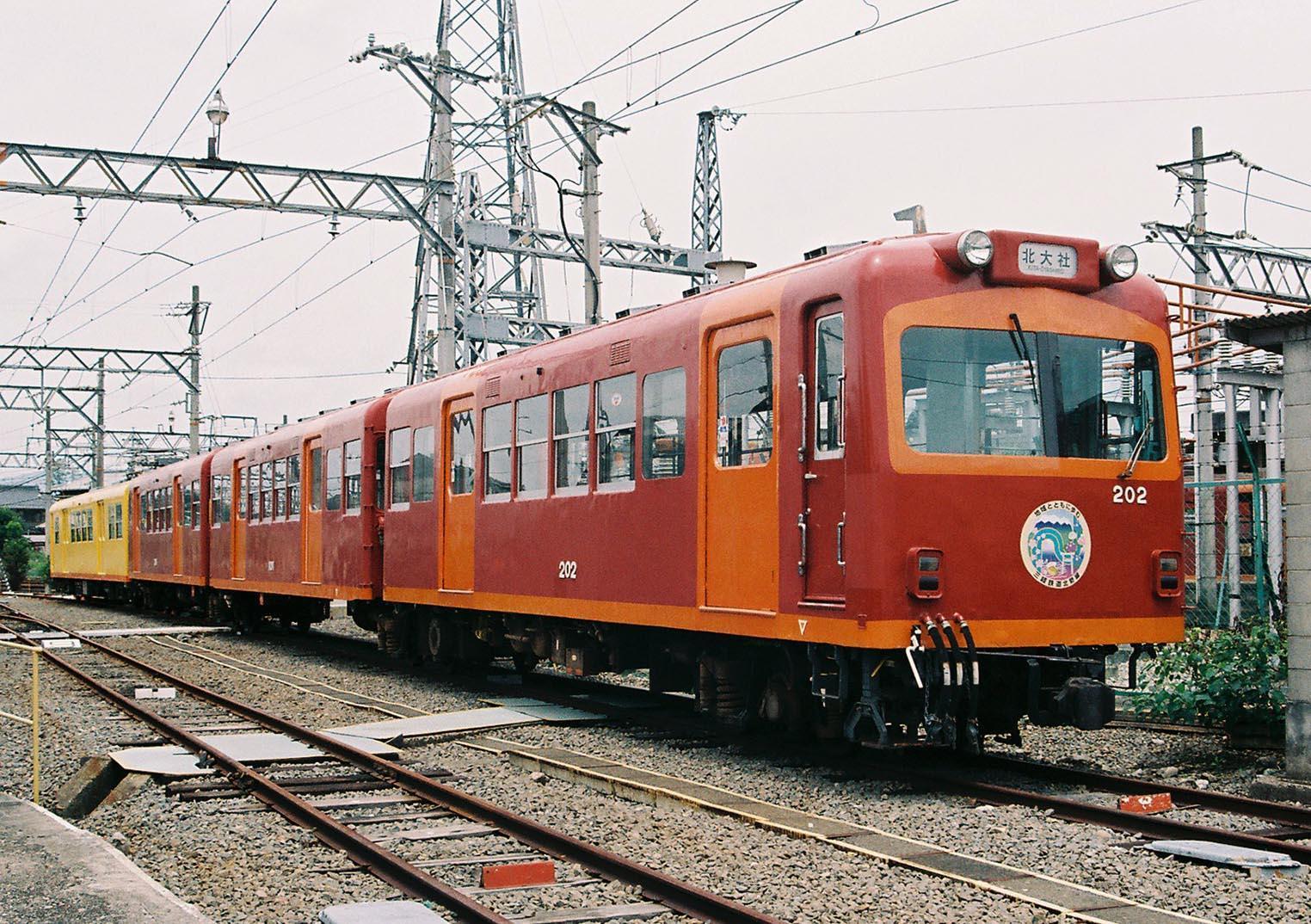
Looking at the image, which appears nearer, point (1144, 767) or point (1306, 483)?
point (1306, 483)

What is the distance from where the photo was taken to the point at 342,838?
769cm

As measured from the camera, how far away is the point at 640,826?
795 cm

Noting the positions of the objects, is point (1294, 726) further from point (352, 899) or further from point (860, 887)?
point (352, 899)

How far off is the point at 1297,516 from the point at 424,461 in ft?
31.9

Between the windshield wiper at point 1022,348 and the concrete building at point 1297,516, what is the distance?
50.6 inches

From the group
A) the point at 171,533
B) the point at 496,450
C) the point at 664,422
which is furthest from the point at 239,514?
the point at 664,422

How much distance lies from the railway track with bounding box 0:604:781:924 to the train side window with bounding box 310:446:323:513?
6.85m

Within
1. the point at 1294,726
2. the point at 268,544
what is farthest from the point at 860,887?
the point at 268,544

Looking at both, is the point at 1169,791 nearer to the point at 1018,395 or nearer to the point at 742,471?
the point at 1018,395

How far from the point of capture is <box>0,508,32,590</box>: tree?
63459 mm

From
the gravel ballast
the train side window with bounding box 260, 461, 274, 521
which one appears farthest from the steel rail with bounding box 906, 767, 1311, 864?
the train side window with bounding box 260, 461, 274, 521

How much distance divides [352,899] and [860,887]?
7.13 ft

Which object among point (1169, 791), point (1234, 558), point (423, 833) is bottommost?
point (423, 833)

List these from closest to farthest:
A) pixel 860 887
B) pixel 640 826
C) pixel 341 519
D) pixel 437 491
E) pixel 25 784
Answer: pixel 860 887 → pixel 640 826 → pixel 25 784 → pixel 437 491 → pixel 341 519
